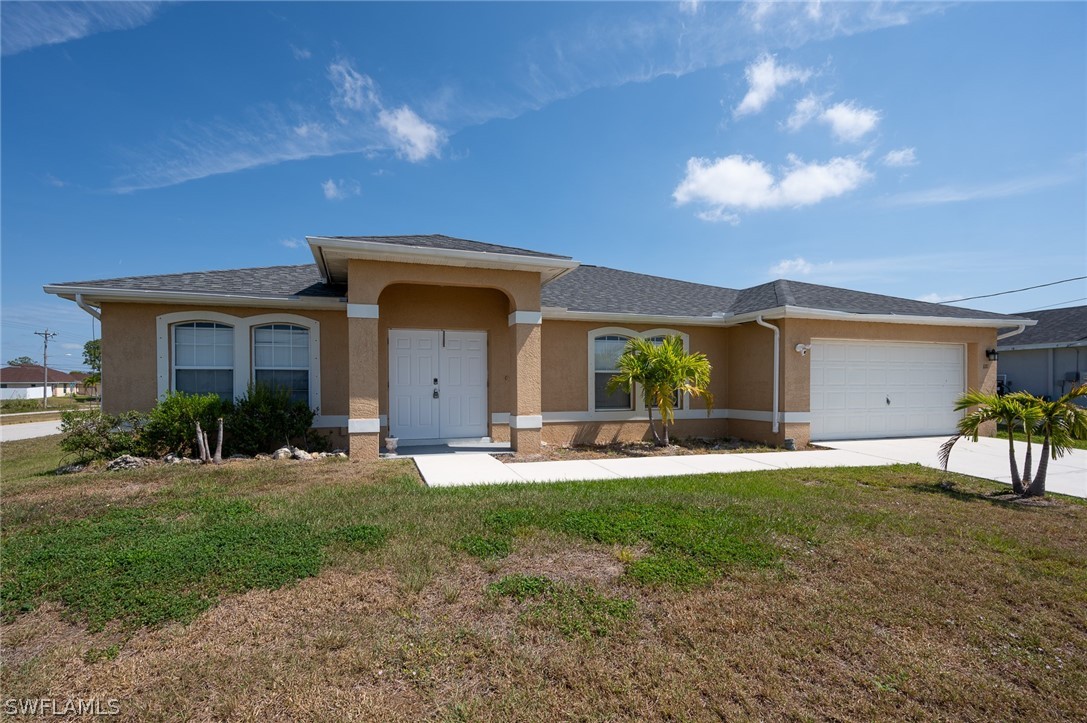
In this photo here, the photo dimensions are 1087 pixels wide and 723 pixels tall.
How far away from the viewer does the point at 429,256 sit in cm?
868

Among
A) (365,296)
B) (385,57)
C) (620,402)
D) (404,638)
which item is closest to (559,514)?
(404,638)

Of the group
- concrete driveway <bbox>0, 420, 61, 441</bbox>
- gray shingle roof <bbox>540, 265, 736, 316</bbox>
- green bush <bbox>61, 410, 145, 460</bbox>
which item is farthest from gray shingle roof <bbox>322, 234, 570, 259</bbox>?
concrete driveway <bbox>0, 420, 61, 441</bbox>

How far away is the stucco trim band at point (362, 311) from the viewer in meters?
8.55

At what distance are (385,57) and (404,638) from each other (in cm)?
1050

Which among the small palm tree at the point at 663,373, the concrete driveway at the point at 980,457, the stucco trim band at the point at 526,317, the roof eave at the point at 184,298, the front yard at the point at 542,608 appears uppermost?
the roof eave at the point at 184,298

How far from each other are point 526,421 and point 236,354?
237 inches

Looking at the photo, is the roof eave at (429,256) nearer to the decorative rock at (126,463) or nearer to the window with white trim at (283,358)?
the window with white trim at (283,358)

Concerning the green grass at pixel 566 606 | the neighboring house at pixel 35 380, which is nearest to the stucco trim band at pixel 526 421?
the green grass at pixel 566 606

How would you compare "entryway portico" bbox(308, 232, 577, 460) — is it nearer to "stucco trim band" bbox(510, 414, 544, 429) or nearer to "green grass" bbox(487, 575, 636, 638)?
"stucco trim band" bbox(510, 414, 544, 429)

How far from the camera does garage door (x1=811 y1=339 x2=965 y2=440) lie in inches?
464

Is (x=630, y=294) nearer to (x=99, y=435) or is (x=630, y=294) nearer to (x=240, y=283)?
(x=240, y=283)

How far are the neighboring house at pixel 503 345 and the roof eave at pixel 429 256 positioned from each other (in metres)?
0.03

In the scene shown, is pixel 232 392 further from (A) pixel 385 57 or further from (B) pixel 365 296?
(A) pixel 385 57

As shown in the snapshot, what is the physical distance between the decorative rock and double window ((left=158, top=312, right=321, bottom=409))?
67.8 inches
